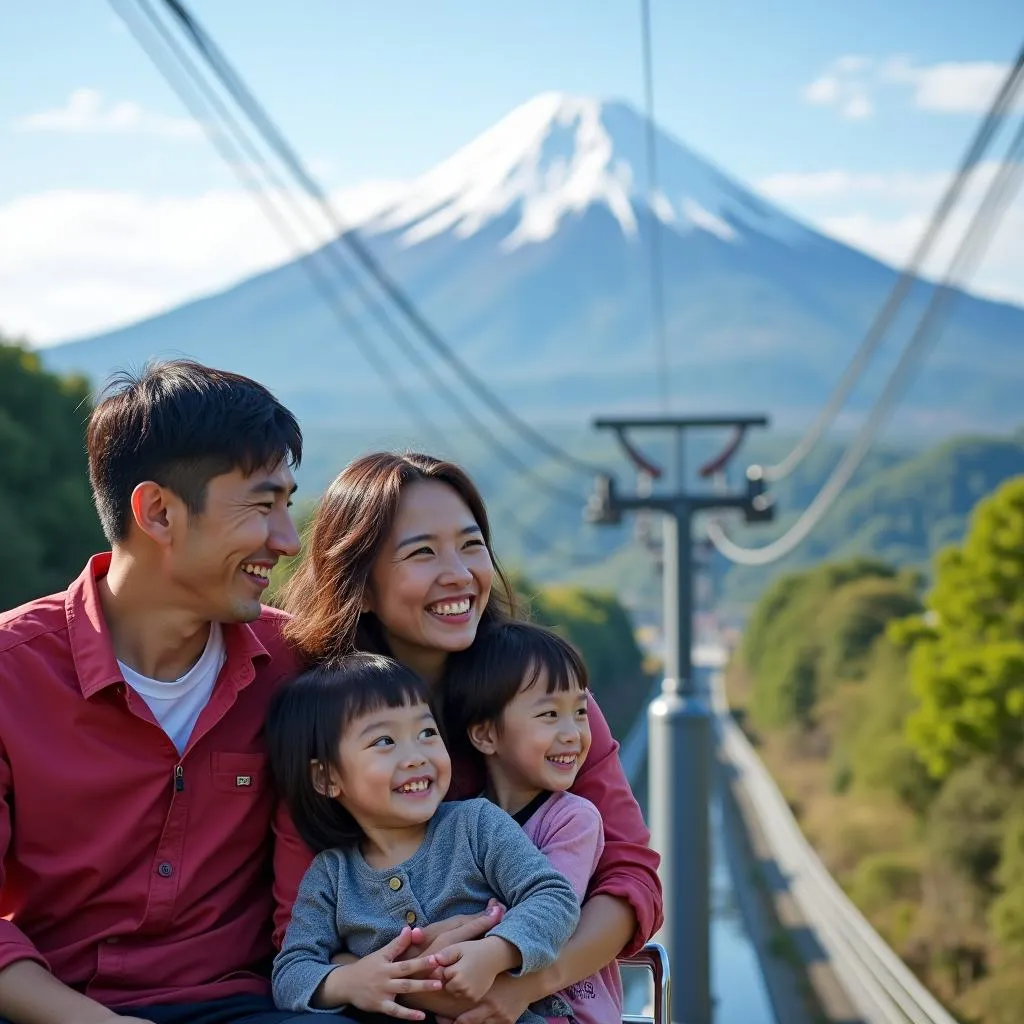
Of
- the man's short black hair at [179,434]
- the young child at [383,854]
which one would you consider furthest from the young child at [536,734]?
the man's short black hair at [179,434]

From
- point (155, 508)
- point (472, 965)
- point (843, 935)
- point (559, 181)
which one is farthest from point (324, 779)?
point (559, 181)

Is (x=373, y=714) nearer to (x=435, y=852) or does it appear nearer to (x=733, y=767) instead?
(x=435, y=852)

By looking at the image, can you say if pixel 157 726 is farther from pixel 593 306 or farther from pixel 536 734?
pixel 593 306

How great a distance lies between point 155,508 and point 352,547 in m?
0.34

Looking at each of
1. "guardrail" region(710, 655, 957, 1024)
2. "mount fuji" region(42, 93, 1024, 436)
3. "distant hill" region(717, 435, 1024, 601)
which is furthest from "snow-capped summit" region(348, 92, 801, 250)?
"guardrail" region(710, 655, 957, 1024)

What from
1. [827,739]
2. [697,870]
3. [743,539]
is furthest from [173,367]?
[743,539]

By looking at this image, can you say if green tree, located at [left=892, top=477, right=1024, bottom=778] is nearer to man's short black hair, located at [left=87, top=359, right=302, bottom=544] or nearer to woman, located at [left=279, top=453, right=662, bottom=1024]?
woman, located at [left=279, top=453, right=662, bottom=1024]

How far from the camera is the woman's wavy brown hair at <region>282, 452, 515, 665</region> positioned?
271cm

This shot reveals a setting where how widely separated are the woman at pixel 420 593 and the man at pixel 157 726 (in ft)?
0.48

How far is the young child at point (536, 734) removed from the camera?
2.57 m

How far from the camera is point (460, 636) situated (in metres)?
2.69

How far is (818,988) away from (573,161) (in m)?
152

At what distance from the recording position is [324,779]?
250 centimetres

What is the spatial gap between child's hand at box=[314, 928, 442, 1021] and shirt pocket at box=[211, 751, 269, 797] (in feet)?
1.13
